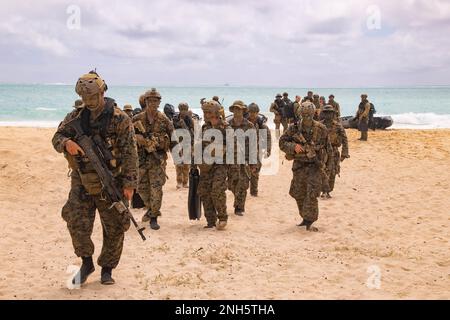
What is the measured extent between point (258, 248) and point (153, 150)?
2.37 metres

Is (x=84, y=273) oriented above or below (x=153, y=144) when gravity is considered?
below

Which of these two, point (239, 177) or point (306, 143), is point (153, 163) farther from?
point (306, 143)

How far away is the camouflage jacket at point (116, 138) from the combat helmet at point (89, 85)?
225mm

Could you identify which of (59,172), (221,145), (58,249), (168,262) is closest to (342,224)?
(221,145)

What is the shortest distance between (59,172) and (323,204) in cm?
710

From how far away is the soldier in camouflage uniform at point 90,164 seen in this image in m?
5.04

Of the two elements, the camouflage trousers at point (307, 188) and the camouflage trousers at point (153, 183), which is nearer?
the camouflage trousers at point (307, 188)

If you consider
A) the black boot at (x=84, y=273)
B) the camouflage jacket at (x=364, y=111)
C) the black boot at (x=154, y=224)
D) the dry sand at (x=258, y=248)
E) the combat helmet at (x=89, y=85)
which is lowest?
the dry sand at (x=258, y=248)

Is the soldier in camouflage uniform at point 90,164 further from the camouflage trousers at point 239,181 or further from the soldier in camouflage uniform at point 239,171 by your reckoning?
the camouflage trousers at point 239,181

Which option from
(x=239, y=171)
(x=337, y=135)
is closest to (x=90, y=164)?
(x=239, y=171)

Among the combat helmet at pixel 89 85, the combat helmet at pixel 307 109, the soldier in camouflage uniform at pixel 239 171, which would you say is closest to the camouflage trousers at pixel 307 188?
the combat helmet at pixel 307 109

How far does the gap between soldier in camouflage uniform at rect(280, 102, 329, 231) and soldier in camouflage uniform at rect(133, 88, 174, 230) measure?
1.99m

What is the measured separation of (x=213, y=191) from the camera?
806 centimetres
